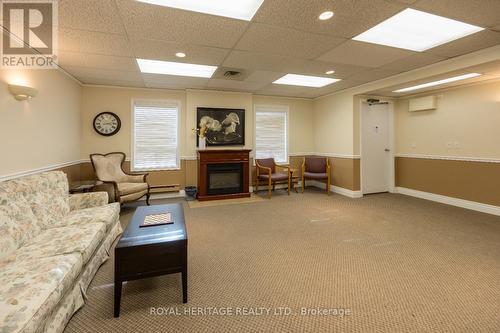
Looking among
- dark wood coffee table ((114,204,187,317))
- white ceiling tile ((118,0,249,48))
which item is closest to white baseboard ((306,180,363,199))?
white ceiling tile ((118,0,249,48))

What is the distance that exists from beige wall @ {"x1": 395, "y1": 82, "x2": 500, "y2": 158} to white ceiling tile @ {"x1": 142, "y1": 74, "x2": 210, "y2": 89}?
4509 mm

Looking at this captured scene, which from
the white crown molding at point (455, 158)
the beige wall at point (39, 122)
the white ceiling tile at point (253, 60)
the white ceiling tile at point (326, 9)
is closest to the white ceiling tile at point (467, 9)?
the white ceiling tile at point (326, 9)

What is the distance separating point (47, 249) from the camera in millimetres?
1749

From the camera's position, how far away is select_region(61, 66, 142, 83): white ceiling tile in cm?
378

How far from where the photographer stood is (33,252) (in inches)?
67.4

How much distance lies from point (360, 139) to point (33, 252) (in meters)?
5.44

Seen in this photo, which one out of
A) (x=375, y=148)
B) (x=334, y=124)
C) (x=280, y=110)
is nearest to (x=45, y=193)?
(x=280, y=110)

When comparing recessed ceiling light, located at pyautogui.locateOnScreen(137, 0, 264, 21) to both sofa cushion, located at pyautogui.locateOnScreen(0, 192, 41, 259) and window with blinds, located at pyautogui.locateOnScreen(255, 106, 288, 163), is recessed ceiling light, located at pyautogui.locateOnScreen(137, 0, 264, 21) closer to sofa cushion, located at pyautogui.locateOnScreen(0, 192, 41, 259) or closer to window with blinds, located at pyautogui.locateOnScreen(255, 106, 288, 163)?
sofa cushion, located at pyautogui.locateOnScreen(0, 192, 41, 259)

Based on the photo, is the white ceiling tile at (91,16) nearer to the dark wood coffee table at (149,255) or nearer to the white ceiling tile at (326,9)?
the white ceiling tile at (326,9)

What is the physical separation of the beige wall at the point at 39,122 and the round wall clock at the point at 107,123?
0.37 m

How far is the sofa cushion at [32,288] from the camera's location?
1121 mm

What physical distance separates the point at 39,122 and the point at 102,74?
139 centimetres

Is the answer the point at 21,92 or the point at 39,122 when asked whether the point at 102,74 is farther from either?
the point at 21,92

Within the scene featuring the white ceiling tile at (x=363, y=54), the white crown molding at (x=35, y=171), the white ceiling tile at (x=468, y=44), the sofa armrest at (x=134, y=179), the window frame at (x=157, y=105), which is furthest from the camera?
the window frame at (x=157, y=105)
